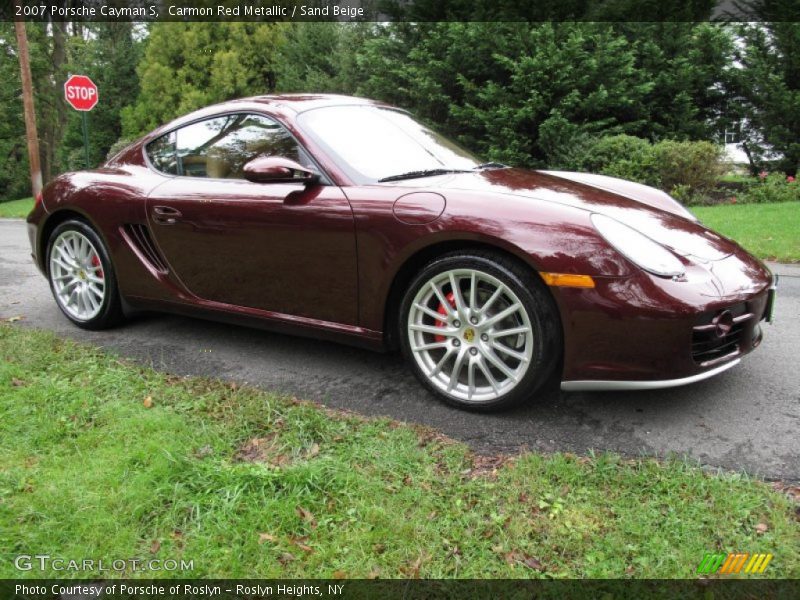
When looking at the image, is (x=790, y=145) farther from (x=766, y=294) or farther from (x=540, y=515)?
(x=540, y=515)

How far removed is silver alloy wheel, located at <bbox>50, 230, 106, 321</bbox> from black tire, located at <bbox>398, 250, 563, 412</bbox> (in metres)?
2.25

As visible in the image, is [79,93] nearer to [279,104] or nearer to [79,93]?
[79,93]

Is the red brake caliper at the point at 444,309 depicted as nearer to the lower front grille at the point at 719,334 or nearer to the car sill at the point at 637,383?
the car sill at the point at 637,383

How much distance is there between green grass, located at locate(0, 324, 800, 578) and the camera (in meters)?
1.94

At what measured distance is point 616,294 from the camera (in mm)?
2494

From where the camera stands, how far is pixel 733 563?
188 centimetres

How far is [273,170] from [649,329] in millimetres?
1766

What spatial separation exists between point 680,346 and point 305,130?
6.63 feet

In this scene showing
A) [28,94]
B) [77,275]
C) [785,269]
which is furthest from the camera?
[28,94]

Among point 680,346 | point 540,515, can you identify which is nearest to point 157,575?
point 540,515

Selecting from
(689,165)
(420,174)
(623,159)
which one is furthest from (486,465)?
(689,165)

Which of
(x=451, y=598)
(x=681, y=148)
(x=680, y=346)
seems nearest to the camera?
(x=451, y=598)

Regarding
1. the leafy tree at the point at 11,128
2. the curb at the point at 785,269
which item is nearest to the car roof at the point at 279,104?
the curb at the point at 785,269

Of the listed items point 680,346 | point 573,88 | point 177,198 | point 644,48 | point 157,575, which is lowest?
point 157,575
